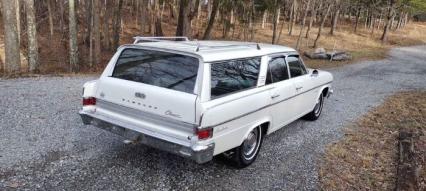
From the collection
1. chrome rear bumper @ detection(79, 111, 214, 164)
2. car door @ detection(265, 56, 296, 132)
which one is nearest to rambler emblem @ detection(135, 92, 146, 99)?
chrome rear bumper @ detection(79, 111, 214, 164)

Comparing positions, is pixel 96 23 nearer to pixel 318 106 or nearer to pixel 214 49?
pixel 318 106

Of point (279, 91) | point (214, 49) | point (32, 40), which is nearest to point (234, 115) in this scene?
point (214, 49)

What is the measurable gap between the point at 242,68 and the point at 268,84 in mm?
626

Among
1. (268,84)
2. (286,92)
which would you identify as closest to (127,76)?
(268,84)

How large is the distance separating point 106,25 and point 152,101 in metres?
20.3

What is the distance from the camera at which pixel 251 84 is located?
211 inches

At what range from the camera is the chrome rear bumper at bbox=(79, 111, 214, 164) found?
14.3 ft

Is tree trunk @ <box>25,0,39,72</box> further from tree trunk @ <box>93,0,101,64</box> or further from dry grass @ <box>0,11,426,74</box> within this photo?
tree trunk @ <box>93,0,101,64</box>

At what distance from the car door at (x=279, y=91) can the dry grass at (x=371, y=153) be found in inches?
37.6

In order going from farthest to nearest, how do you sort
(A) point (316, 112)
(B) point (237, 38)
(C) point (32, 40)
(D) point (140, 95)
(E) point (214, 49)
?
(B) point (237, 38) < (C) point (32, 40) < (A) point (316, 112) < (E) point (214, 49) < (D) point (140, 95)

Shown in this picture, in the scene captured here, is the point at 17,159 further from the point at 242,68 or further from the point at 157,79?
the point at 242,68

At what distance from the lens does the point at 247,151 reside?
554cm

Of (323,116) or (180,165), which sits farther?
(323,116)

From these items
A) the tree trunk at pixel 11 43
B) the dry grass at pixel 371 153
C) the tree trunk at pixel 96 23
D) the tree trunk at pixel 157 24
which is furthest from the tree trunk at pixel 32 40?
the tree trunk at pixel 157 24
